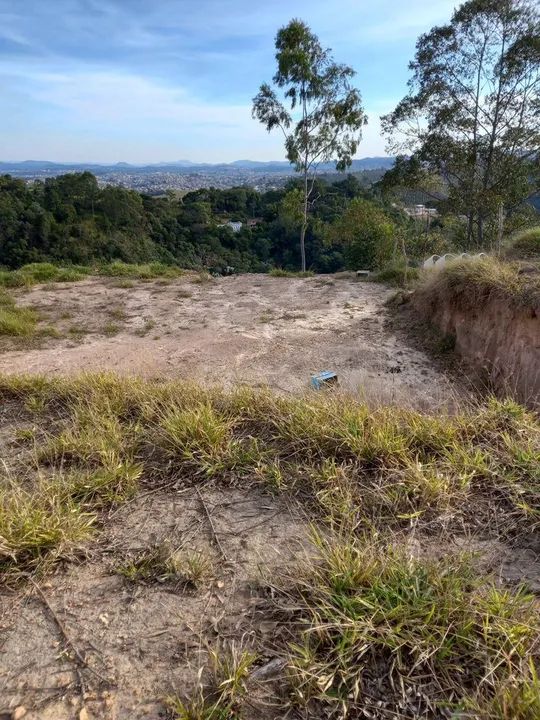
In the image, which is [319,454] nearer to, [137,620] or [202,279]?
[137,620]

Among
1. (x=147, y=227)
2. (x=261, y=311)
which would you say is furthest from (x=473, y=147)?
(x=147, y=227)

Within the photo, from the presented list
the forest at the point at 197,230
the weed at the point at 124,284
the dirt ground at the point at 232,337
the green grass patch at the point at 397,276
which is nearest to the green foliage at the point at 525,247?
the green grass patch at the point at 397,276

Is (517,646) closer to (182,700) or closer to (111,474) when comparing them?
(182,700)

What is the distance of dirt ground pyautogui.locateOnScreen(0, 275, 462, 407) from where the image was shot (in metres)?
5.83

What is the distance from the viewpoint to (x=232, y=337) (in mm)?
7215

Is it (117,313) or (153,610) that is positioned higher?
(153,610)

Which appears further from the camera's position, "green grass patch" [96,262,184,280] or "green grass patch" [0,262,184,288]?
"green grass patch" [96,262,184,280]

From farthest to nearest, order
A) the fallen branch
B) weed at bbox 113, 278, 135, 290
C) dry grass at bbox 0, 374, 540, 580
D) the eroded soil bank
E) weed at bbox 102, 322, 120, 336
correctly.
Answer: weed at bbox 113, 278, 135, 290
weed at bbox 102, 322, 120, 336
the eroded soil bank
dry grass at bbox 0, 374, 540, 580
the fallen branch

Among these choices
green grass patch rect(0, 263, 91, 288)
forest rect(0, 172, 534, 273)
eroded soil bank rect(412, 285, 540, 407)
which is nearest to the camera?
eroded soil bank rect(412, 285, 540, 407)

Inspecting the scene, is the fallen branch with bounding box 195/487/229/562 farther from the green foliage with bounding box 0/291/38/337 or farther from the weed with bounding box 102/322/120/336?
the green foliage with bounding box 0/291/38/337

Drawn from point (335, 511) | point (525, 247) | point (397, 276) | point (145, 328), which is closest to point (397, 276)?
point (397, 276)

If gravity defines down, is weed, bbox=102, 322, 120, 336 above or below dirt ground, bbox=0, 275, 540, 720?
below

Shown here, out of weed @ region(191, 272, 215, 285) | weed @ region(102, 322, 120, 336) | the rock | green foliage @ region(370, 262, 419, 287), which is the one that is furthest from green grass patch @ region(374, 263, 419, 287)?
the rock

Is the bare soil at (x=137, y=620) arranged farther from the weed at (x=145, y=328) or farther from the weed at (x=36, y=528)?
the weed at (x=145, y=328)
